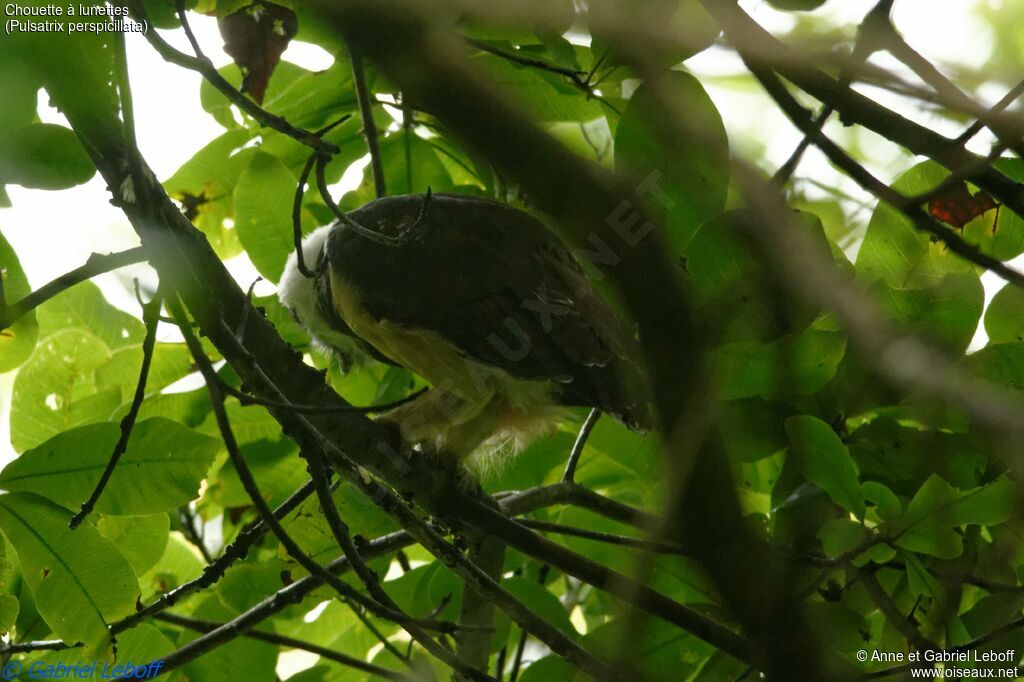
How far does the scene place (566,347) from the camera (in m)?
2.82

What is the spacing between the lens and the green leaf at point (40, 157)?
206 cm

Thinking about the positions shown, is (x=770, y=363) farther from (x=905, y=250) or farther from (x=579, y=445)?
(x=579, y=445)

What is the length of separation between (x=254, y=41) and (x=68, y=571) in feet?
5.21

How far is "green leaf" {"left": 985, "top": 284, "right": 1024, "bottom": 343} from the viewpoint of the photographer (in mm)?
2656

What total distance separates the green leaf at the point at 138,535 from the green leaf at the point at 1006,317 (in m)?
2.42

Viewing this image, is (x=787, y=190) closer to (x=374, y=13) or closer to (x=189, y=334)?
(x=374, y=13)

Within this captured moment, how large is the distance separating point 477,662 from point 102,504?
108 centimetres

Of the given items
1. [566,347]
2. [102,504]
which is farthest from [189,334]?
[566,347]

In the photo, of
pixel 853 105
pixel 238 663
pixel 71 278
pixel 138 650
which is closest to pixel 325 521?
pixel 238 663

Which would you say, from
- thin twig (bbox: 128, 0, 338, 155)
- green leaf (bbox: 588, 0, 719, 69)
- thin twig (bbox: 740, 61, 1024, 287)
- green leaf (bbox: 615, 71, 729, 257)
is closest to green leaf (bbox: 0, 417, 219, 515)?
thin twig (bbox: 128, 0, 338, 155)

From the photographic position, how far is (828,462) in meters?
2.36

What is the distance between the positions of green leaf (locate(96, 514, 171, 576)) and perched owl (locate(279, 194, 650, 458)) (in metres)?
0.77

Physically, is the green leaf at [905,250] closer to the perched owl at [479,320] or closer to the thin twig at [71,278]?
the perched owl at [479,320]

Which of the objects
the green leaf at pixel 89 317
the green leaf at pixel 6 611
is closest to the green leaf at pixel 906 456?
the green leaf at pixel 6 611
